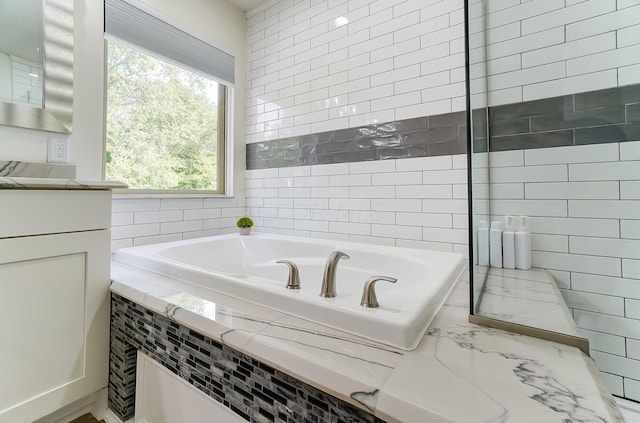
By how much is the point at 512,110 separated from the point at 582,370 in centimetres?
125

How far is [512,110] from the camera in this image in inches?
55.2

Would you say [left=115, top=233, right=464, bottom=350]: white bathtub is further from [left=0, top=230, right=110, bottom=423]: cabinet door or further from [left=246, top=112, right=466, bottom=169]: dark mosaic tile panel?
[left=246, top=112, right=466, bottom=169]: dark mosaic tile panel

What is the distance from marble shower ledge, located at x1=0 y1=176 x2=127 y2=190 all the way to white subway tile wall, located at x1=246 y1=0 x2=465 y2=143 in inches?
54.3

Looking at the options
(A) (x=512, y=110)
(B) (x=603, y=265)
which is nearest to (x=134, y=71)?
(A) (x=512, y=110)

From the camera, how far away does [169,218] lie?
2.00 m

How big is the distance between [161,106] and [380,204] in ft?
5.69

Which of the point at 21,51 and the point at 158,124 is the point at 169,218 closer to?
the point at 158,124

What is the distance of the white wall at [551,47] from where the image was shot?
114 cm

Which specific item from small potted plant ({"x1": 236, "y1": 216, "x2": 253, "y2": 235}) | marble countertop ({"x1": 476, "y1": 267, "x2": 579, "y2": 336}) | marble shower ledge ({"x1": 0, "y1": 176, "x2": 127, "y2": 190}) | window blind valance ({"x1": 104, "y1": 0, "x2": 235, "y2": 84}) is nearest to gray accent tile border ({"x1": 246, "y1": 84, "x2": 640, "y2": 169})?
marble countertop ({"x1": 476, "y1": 267, "x2": 579, "y2": 336})

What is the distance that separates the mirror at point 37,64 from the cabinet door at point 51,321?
0.73 meters

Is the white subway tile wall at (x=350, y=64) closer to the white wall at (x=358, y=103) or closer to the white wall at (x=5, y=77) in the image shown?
the white wall at (x=358, y=103)

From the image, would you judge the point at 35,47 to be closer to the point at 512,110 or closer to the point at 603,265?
the point at 512,110

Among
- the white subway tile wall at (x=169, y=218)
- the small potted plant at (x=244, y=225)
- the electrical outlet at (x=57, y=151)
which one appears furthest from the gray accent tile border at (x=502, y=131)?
the electrical outlet at (x=57, y=151)

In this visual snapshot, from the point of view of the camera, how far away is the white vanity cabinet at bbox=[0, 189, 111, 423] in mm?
954
